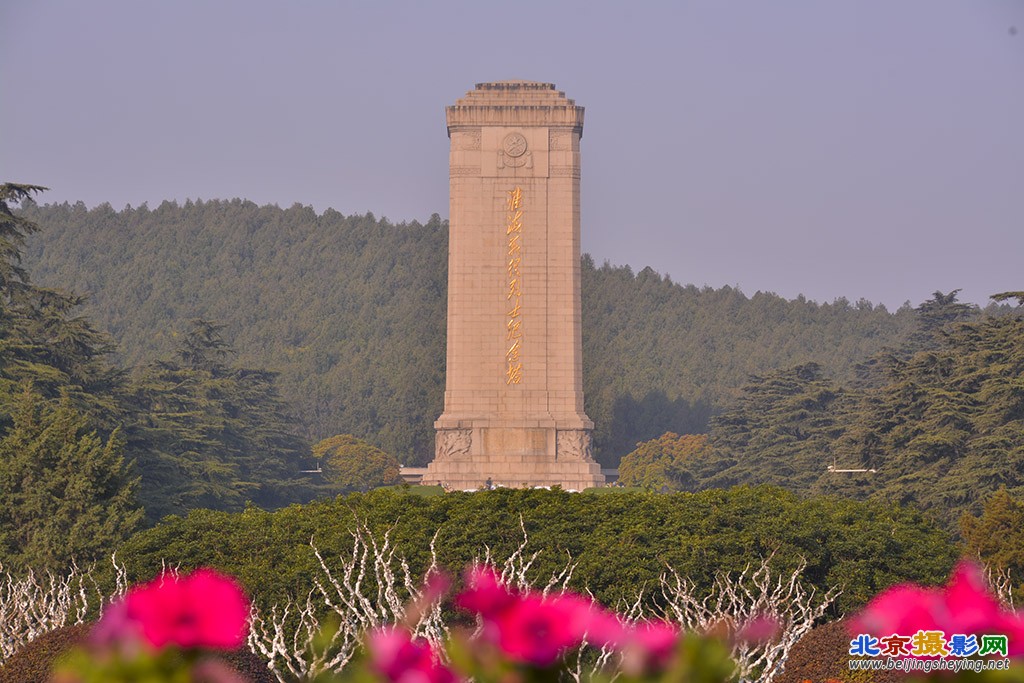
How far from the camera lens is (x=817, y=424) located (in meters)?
79.3

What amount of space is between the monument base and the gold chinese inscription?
2.77 metres

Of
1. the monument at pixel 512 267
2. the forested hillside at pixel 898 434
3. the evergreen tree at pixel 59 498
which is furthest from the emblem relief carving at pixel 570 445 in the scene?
the evergreen tree at pixel 59 498

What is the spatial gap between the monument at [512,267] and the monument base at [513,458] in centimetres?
32

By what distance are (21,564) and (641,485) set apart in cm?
4970

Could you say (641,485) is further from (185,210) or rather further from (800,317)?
(185,210)

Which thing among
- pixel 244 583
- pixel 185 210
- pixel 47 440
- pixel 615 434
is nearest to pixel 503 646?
pixel 244 583

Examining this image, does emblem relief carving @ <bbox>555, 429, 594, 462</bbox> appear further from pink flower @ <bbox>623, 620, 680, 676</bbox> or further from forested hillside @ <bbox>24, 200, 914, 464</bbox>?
pink flower @ <bbox>623, 620, 680, 676</bbox>

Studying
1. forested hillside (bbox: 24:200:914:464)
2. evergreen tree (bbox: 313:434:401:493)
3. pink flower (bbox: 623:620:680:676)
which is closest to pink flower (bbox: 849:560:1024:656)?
pink flower (bbox: 623:620:680:676)

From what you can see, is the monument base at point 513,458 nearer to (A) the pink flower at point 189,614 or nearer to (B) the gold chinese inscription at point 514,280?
(B) the gold chinese inscription at point 514,280

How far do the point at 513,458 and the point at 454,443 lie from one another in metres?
2.37

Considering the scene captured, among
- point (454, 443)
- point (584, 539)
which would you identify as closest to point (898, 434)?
point (454, 443)

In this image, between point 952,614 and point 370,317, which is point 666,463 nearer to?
point 370,317

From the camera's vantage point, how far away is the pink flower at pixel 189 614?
2824mm

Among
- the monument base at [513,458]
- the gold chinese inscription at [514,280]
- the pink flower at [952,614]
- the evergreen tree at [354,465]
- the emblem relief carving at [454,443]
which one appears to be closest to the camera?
the pink flower at [952,614]
